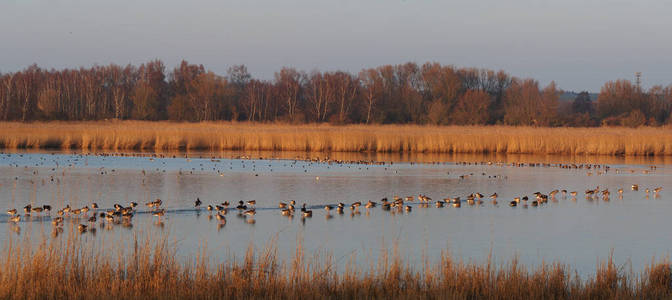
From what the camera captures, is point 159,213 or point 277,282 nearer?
point 277,282

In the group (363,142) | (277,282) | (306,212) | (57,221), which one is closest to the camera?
(277,282)

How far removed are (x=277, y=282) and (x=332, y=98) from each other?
188 ft

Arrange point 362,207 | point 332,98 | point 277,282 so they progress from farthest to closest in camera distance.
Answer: point 332,98
point 362,207
point 277,282

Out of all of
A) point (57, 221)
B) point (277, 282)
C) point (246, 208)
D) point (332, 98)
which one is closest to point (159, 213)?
point (57, 221)

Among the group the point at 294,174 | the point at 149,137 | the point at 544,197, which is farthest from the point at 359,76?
the point at 544,197

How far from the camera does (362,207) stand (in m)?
13.9

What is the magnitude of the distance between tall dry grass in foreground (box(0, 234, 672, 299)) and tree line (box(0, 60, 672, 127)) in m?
46.9

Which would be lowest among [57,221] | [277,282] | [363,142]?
[277,282]

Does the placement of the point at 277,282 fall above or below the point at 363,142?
below

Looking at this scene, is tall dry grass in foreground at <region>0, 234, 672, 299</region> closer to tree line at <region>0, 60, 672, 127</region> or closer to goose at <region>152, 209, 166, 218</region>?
goose at <region>152, 209, 166, 218</region>

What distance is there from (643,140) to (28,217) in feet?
84.7

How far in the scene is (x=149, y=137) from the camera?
3131cm

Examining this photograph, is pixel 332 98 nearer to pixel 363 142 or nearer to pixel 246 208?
pixel 363 142

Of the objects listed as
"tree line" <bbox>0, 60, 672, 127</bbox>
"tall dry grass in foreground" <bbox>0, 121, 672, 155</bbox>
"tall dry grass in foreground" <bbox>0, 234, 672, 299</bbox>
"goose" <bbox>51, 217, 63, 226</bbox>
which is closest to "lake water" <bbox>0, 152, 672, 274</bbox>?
"goose" <bbox>51, 217, 63, 226</bbox>
